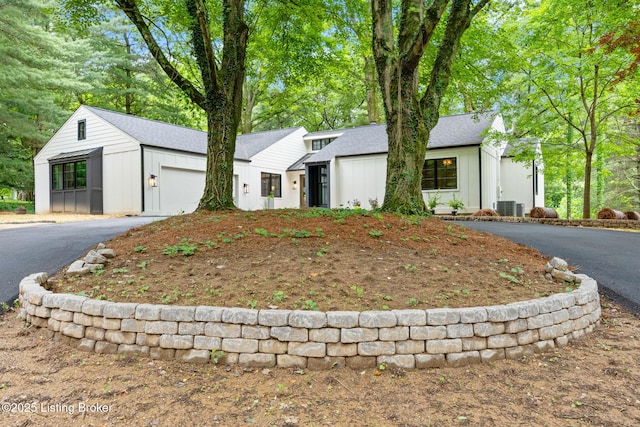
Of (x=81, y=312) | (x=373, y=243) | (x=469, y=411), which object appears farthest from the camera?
(x=373, y=243)

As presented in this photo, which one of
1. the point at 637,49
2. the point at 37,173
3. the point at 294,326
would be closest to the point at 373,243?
the point at 294,326

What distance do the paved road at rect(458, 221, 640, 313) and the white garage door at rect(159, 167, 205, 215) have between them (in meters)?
11.7

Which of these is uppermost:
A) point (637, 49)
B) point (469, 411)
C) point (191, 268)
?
point (637, 49)

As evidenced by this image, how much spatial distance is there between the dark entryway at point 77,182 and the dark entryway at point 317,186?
821cm

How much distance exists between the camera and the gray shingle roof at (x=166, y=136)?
46.0 ft

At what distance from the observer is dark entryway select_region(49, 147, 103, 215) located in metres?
14.1

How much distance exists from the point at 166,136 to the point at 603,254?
14.7 meters

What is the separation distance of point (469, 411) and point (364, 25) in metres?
7.95

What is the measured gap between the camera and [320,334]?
2.60 m

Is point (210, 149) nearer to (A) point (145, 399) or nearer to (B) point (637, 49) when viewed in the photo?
(A) point (145, 399)

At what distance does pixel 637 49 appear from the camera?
7.04 m

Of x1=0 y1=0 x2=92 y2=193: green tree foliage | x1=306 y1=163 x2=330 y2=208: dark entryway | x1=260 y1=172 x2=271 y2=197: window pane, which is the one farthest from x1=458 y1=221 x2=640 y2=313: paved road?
x1=0 y1=0 x2=92 y2=193: green tree foliage

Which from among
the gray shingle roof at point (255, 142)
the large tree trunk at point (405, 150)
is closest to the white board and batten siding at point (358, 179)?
the gray shingle roof at point (255, 142)

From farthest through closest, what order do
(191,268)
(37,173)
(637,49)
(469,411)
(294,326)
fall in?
(37,173), (637,49), (191,268), (294,326), (469,411)
